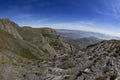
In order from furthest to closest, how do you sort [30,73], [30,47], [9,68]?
[30,47]
[9,68]
[30,73]

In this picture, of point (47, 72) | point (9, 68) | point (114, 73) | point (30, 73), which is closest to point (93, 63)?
point (114, 73)

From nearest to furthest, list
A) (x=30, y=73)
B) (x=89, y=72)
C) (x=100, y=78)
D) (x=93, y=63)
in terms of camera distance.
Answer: (x=100, y=78), (x=89, y=72), (x=93, y=63), (x=30, y=73)

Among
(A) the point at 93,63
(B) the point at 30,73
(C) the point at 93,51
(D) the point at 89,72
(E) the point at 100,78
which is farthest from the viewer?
(C) the point at 93,51

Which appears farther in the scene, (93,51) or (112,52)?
(93,51)

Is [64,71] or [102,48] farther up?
[102,48]

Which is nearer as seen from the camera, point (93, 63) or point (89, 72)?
point (89, 72)

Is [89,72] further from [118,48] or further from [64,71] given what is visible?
[118,48]

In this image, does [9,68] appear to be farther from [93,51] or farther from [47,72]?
[93,51]

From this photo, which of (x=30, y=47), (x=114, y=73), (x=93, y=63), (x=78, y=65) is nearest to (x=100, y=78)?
(x=114, y=73)

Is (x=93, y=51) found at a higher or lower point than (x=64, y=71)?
higher
